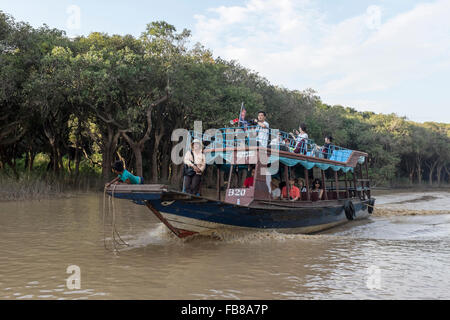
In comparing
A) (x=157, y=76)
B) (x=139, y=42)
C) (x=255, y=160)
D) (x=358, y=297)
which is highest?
(x=139, y=42)

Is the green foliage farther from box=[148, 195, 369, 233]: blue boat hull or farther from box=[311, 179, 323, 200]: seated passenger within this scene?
box=[148, 195, 369, 233]: blue boat hull

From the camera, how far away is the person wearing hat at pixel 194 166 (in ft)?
32.5

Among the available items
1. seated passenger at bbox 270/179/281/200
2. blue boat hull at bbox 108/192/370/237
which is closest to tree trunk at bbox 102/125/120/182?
seated passenger at bbox 270/179/281/200

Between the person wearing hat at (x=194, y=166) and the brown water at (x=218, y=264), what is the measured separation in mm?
1386

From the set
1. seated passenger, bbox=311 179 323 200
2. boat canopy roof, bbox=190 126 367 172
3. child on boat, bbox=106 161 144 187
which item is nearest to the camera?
child on boat, bbox=106 161 144 187

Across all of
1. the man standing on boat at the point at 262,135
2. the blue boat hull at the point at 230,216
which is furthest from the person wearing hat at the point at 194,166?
the man standing on boat at the point at 262,135

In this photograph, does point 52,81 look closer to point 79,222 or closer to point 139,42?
point 139,42

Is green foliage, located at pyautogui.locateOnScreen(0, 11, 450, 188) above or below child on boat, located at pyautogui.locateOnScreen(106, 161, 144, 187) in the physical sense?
above

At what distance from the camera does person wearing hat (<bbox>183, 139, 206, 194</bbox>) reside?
9.90 metres

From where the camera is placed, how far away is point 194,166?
988cm

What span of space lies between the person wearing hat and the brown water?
1.39 meters

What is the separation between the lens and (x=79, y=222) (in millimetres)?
12500
